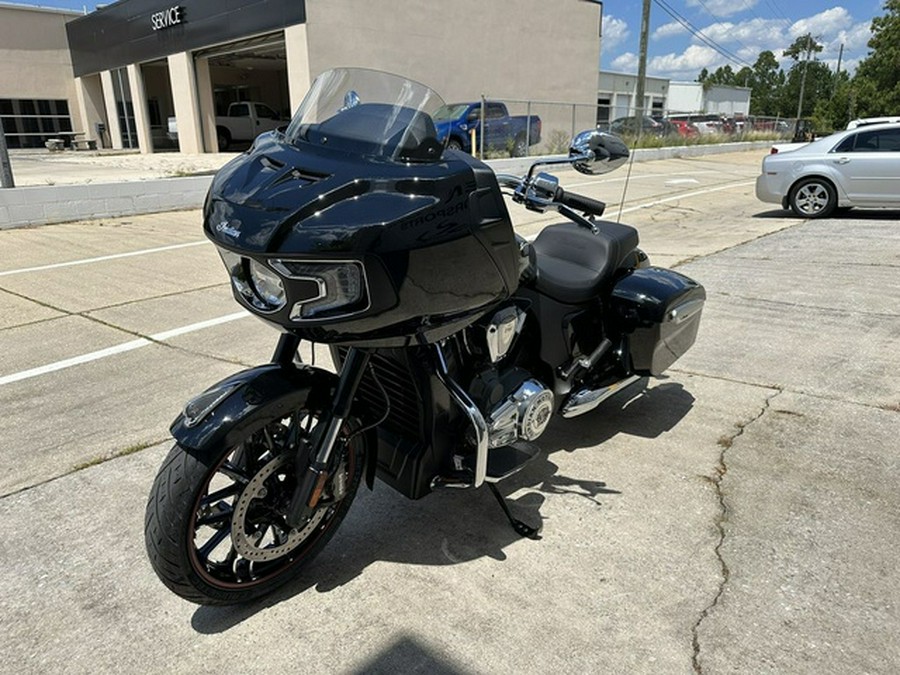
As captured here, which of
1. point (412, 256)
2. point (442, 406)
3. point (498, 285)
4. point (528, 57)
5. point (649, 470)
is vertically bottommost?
point (649, 470)

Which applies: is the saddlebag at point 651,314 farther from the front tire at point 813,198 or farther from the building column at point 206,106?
the building column at point 206,106

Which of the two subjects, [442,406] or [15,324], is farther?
[15,324]

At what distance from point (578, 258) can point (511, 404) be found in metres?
1.10

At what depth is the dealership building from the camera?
1994cm

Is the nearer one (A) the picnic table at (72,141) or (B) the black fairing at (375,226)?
(B) the black fairing at (375,226)

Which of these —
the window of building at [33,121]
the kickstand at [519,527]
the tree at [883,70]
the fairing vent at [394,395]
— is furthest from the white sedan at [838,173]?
the tree at [883,70]

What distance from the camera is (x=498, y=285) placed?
89.7 inches

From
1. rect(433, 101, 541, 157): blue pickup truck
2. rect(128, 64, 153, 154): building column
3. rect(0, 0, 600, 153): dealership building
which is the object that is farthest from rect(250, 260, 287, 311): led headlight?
rect(128, 64, 153, 154): building column

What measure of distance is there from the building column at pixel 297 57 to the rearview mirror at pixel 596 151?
17.7 metres

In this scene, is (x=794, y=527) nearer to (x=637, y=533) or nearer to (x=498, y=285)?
(x=637, y=533)

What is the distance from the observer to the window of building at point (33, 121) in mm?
30766

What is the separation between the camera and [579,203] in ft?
9.29

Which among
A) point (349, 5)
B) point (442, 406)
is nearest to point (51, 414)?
point (442, 406)

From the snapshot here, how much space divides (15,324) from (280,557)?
4291 mm
